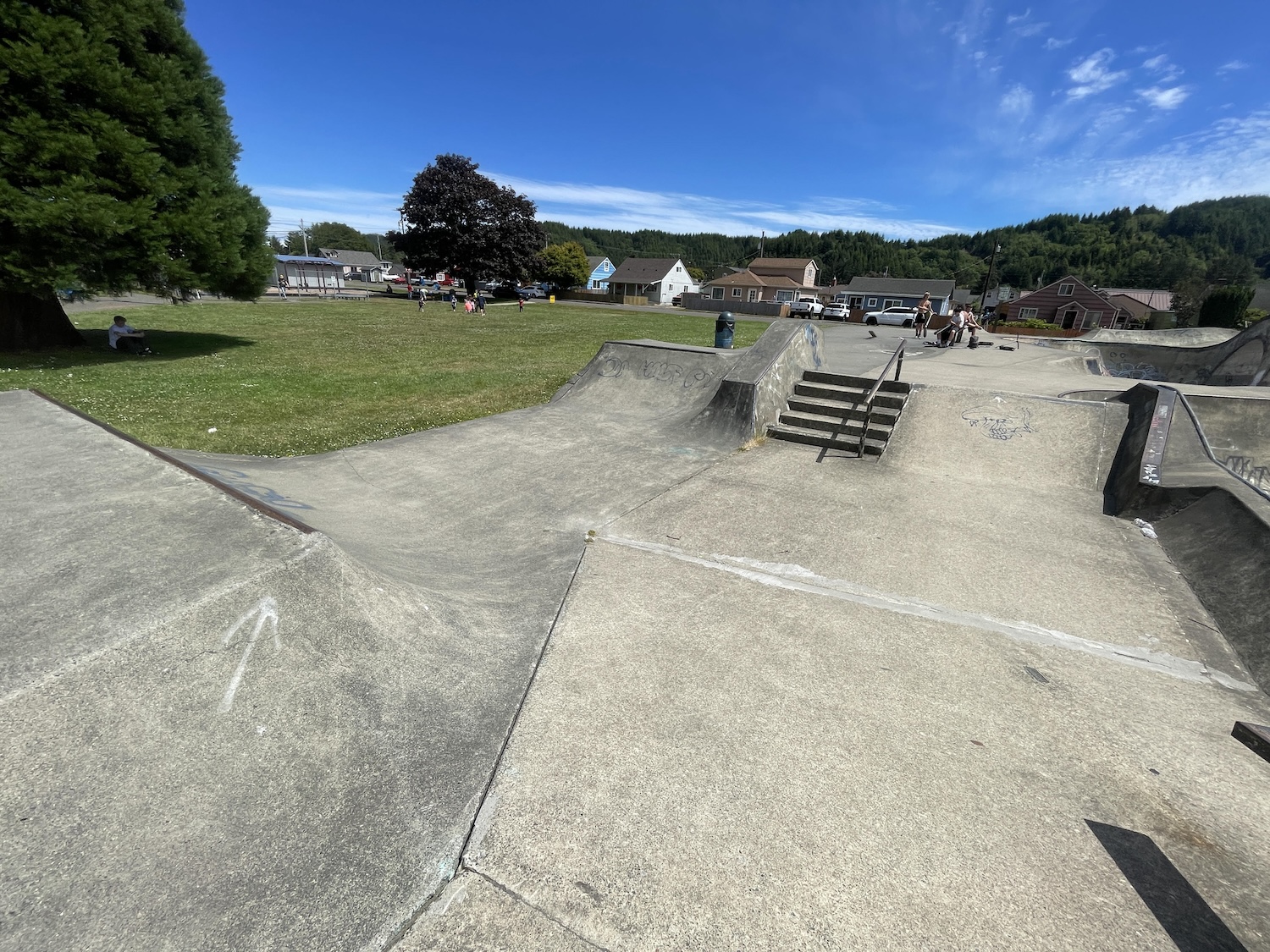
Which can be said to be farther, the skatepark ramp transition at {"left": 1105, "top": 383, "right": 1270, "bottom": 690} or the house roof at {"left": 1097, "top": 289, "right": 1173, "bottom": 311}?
the house roof at {"left": 1097, "top": 289, "right": 1173, "bottom": 311}

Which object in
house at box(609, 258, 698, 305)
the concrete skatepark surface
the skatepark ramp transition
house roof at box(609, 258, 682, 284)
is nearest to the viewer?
the concrete skatepark surface

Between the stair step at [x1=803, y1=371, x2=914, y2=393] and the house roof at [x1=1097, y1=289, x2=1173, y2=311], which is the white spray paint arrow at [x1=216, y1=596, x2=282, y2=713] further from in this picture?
the house roof at [x1=1097, y1=289, x2=1173, y2=311]

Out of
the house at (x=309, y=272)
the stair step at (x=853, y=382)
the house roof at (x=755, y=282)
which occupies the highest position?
the house roof at (x=755, y=282)

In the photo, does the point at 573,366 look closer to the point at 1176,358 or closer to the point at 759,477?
the point at 759,477

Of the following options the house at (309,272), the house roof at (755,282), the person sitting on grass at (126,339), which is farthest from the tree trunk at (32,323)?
the house roof at (755,282)

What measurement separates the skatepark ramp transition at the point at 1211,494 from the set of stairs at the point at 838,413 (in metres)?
2.82

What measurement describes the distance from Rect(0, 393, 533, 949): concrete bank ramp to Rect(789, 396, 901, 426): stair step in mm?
7079

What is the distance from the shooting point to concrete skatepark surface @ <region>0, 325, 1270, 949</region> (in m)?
2.02

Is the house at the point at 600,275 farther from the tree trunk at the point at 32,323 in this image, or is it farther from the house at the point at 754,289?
the tree trunk at the point at 32,323

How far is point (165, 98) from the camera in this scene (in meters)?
13.6

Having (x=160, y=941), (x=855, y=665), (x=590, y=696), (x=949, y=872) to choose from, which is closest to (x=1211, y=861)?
(x=949, y=872)

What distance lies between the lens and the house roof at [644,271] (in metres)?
82.2

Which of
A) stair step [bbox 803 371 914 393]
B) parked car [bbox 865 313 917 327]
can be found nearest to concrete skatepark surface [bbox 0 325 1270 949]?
stair step [bbox 803 371 914 393]

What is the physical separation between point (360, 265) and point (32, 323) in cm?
11581
